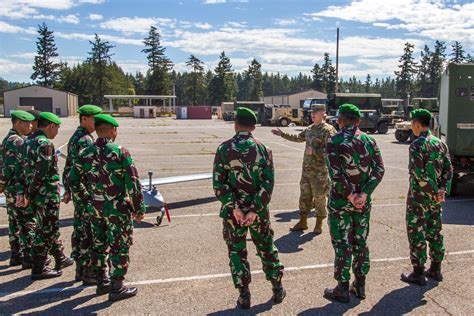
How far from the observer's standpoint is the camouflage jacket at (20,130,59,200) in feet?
16.0

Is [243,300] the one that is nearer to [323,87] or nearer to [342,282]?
[342,282]

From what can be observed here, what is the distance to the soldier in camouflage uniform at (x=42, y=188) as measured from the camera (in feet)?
16.1

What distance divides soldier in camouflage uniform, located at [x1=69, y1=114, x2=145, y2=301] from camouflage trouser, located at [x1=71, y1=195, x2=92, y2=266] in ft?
1.21

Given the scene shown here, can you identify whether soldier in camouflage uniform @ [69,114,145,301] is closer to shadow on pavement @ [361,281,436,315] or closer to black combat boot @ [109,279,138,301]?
black combat boot @ [109,279,138,301]

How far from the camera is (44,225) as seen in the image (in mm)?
4992

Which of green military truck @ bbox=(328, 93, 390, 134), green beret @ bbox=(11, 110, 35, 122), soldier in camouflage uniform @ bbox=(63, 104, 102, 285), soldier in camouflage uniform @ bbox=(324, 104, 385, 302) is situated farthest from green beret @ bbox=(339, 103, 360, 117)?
green military truck @ bbox=(328, 93, 390, 134)

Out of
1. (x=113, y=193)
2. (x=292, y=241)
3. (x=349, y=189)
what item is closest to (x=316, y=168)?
(x=292, y=241)

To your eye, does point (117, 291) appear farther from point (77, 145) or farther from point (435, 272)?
point (435, 272)

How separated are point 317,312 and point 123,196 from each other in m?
2.16

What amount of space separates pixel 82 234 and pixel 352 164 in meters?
2.94

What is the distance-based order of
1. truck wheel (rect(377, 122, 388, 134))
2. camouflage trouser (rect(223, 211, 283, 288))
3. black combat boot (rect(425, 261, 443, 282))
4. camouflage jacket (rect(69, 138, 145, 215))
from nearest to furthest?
camouflage trouser (rect(223, 211, 283, 288)) → camouflage jacket (rect(69, 138, 145, 215)) → black combat boot (rect(425, 261, 443, 282)) → truck wheel (rect(377, 122, 388, 134))

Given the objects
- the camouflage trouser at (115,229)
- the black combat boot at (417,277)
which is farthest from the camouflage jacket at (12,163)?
the black combat boot at (417,277)

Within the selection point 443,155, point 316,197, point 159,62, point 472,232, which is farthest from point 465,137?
point 159,62

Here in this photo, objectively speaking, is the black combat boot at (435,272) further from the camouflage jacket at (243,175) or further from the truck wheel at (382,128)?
the truck wheel at (382,128)
